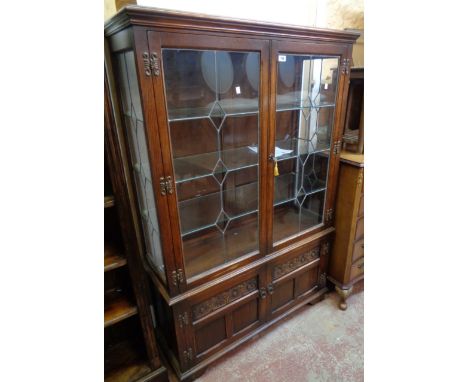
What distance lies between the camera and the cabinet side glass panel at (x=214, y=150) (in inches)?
46.6

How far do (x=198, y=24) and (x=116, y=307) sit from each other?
1.19 metres

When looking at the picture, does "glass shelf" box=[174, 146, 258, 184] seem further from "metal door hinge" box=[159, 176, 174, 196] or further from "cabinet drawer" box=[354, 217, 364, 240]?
"cabinet drawer" box=[354, 217, 364, 240]

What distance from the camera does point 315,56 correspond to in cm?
136

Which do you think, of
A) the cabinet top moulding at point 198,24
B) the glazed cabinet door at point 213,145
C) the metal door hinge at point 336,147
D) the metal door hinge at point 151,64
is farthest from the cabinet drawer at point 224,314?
the cabinet top moulding at point 198,24

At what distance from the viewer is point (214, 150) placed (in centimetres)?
141

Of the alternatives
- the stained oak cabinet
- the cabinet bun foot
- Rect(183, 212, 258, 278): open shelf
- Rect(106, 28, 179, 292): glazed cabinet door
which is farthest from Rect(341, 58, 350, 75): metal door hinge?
the cabinet bun foot

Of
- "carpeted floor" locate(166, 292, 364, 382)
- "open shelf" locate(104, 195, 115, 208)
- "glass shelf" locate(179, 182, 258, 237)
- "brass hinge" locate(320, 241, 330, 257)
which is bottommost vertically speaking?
"carpeted floor" locate(166, 292, 364, 382)

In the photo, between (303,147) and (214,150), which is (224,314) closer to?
(214,150)

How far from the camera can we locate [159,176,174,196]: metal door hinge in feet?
3.62

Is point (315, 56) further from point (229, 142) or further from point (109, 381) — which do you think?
point (109, 381)

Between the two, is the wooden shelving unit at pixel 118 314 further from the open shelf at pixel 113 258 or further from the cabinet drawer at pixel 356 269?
the cabinet drawer at pixel 356 269

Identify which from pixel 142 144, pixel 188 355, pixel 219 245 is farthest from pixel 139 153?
pixel 188 355
